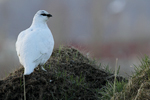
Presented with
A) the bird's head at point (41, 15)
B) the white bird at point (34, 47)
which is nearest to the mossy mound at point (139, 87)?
the white bird at point (34, 47)

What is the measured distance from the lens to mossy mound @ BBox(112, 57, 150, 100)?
122 inches

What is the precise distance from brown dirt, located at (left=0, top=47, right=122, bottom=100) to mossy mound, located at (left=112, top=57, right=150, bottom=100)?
655 mm

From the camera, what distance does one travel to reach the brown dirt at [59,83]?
12.3ft

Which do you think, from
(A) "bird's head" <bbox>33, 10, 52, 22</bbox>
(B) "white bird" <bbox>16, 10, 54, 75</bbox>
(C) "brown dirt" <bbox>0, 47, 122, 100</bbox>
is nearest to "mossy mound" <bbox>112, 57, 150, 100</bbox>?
(C) "brown dirt" <bbox>0, 47, 122, 100</bbox>

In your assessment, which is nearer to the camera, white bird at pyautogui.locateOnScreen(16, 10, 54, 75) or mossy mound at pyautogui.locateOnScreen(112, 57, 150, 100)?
mossy mound at pyautogui.locateOnScreen(112, 57, 150, 100)

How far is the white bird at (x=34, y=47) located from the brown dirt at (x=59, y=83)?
26 cm

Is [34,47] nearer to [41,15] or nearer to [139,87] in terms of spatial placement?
[41,15]

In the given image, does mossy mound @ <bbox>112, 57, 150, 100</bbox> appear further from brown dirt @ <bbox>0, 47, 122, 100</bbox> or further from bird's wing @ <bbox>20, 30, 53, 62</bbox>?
bird's wing @ <bbox>20, 30, 53, 62</bbox>

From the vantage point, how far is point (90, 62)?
17.6ft

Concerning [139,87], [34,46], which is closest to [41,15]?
[34,46]

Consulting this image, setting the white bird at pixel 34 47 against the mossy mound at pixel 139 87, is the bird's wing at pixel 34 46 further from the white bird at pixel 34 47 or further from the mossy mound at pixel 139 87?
the mossy mound at pixel 139 87

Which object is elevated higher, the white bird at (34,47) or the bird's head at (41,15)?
the bird's head at (41,15)

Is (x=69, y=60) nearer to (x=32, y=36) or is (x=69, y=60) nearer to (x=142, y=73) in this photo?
(x=32, y=36)

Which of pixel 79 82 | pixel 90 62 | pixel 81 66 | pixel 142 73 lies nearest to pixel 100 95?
pixel 79 82
